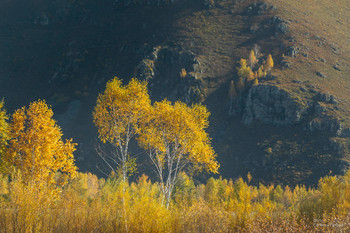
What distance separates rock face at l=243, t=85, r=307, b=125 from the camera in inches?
4776

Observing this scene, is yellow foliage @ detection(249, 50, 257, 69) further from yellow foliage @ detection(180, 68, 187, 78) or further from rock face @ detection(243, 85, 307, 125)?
yellow foliage @ detection(180, 68, 187, 78)

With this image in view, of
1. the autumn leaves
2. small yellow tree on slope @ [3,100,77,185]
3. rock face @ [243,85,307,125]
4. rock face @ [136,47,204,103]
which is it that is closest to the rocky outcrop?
rock face @ [243,85,307,125]

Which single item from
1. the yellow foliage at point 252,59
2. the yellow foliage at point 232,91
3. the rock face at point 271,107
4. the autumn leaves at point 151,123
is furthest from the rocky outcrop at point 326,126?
the autumn leaves at point 151,123

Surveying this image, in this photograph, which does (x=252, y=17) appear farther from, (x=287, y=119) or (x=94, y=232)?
(x=94, y=232)

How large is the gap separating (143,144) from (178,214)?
15.6 meters

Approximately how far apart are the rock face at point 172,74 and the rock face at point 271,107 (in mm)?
26628

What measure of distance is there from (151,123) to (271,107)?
374 feet

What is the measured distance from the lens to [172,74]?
181625 millimetres

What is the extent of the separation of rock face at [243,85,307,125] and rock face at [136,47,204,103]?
26628 millimetres

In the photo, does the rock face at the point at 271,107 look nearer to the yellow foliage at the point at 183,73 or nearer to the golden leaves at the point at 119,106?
the yellow foliage at the point at 183,73

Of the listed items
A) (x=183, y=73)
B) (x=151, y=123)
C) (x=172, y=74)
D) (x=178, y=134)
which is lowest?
(x=178, y=134)

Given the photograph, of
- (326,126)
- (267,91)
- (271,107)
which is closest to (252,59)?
(267,91)

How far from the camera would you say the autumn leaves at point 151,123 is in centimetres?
2445

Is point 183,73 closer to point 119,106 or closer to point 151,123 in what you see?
point 151,123
